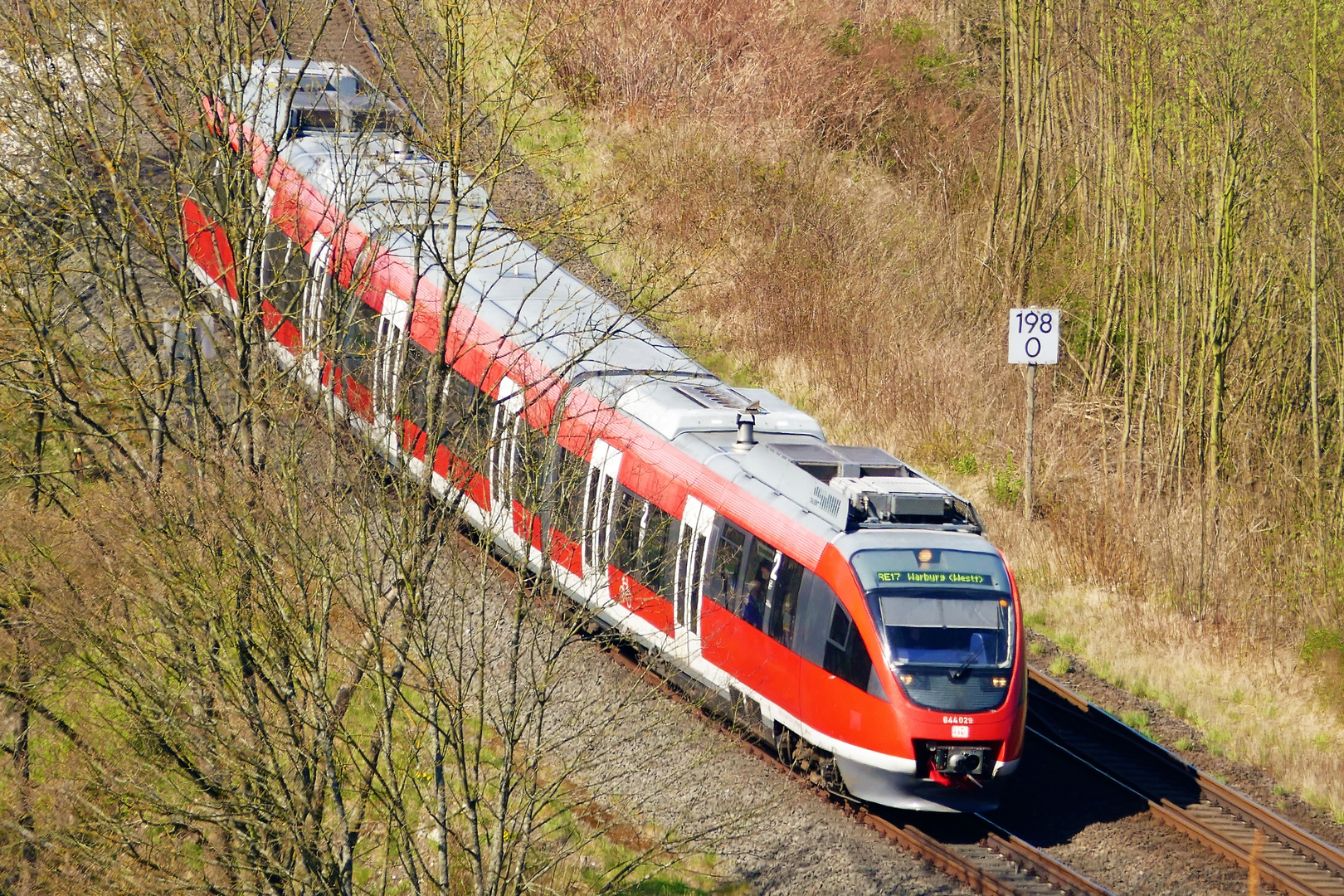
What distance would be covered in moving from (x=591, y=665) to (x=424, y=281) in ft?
15.4

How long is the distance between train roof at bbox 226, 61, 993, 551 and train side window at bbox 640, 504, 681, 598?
655 mm

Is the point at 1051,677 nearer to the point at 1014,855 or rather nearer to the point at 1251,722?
the point at 1251,722

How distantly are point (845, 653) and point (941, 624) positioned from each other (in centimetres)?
81

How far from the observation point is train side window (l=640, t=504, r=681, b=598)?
12.6m

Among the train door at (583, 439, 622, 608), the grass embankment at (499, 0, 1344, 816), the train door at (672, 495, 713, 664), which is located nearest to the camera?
the train door at (672, 495, 713, 664)

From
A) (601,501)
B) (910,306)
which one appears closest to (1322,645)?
(601,501)

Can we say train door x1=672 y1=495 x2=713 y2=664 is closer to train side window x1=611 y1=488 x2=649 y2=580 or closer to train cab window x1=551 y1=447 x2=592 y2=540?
train side window x1=611 y1=488 x2=649 y2=580

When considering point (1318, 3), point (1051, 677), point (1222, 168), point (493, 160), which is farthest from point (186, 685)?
point (1318, 3)

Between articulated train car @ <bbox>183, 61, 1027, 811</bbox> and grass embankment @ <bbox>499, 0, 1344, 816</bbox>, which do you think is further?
grass embankment @ <bbox>499, 0, 1344, 816</bbox>

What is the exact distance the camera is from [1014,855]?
1134 cm

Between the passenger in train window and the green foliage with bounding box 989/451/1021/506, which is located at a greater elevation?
the passenger in train window

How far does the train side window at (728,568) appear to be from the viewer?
12039 millimetres

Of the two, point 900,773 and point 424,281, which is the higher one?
point 424,281

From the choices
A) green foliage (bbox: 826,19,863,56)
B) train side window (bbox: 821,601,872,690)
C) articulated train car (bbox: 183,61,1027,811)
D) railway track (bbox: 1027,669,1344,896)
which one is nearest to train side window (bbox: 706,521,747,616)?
articulated train car (bbox: 183,61,1027,811)
